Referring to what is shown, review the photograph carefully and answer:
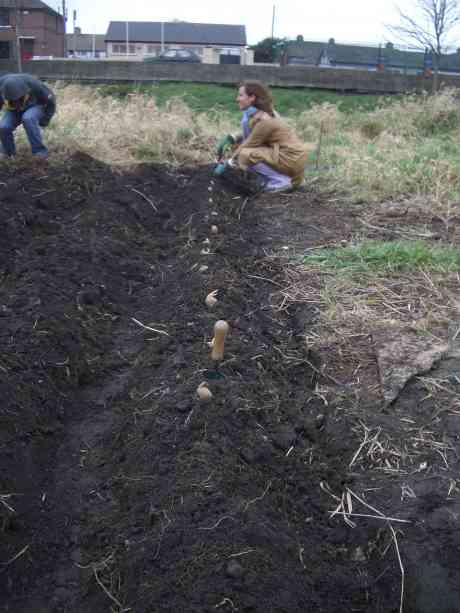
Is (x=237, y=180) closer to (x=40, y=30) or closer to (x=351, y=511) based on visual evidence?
(x=351, y=511)

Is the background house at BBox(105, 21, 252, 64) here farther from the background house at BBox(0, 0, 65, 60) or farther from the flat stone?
the flat stone

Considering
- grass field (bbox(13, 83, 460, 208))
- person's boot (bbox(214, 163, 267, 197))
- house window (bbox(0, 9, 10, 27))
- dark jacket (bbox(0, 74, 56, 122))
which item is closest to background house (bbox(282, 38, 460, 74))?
house window (bbox(0, 9, 10, 27))

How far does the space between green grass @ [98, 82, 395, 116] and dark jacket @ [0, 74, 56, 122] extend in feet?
26.4

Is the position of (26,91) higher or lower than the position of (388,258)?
higher

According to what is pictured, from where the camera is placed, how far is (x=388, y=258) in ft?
15.4

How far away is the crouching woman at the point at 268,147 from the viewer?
7.21m

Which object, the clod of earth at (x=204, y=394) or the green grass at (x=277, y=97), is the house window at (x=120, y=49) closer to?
Answer: the green grass at (x=277, y=97)

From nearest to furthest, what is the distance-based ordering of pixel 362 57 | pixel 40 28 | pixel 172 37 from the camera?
pixel 362 57
pixel 40 28
pixel 172 37

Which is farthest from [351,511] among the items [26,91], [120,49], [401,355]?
[120,49]

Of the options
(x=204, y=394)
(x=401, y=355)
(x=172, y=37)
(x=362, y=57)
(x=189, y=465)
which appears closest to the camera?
(x=189, y=465)

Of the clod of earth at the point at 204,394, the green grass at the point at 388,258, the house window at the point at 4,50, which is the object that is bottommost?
the clod of earth at the point at 204,394

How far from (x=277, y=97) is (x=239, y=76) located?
1.30 metres

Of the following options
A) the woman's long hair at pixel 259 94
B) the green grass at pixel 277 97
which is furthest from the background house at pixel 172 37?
the woman's long hair at pixel 259 94

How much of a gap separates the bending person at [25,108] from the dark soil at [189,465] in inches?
147
